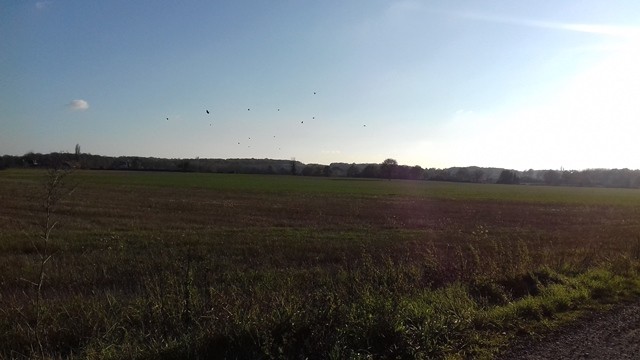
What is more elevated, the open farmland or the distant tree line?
the distant tree line

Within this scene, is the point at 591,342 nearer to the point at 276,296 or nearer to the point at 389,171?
the point at 276,296

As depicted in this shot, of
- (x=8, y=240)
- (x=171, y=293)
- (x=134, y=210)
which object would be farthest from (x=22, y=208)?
(x=171, y=293)

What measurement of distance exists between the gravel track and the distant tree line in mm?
123342

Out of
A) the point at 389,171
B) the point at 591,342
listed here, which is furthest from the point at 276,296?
the point at 389,171

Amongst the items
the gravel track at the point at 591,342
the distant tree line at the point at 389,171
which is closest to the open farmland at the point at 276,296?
the gravel track at the point at 591,342

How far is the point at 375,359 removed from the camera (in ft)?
17.9

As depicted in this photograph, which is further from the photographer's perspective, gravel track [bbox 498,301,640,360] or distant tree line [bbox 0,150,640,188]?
distant tree line [bbox 0,150,640,188]

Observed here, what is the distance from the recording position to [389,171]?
140 meters

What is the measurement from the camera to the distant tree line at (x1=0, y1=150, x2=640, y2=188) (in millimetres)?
130000

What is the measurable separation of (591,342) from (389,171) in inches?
5304

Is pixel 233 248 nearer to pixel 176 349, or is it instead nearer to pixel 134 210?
pixel 176 349

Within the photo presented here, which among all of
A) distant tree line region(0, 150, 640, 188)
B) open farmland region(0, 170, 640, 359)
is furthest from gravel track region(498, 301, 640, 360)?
distant tree line region(0, 150, 640, 188)

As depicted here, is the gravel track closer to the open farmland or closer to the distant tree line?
the open farmland

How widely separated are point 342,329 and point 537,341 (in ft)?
8.28
